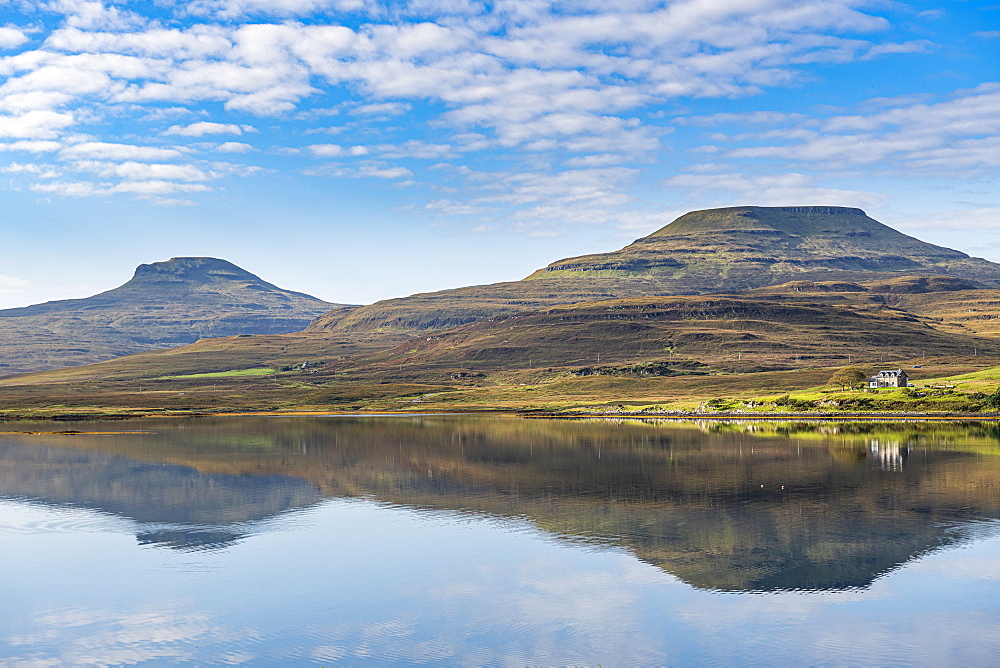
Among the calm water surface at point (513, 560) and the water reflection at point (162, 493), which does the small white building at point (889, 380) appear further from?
the water reflection at point (162, 493)

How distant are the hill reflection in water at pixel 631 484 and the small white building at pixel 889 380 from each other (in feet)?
171

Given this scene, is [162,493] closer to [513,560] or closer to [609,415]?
[513,560]

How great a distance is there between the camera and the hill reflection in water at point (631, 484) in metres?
44.8

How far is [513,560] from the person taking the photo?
4316cm

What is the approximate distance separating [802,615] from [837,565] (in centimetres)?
832

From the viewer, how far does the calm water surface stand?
101 ft

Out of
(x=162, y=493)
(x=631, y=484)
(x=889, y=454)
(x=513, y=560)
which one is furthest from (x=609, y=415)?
(x=513, y=560)

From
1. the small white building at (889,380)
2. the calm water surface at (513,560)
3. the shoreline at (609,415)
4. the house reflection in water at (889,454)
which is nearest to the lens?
the calm water surface at (513,560)

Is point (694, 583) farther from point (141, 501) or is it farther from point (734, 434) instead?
point (734, 434)

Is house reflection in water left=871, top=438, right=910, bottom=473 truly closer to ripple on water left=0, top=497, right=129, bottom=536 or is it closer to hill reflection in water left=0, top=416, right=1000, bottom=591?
hill reflection in water left=0, top=416, right=1000, bottom=591

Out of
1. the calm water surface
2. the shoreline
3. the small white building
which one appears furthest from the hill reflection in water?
the small white building

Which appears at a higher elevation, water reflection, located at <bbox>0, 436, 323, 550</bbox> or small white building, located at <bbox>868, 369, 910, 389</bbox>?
water reflection, located at <bbox>0, 436, 323, 550</bbox>

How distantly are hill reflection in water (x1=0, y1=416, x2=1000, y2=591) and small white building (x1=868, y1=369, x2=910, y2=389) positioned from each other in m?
52.1

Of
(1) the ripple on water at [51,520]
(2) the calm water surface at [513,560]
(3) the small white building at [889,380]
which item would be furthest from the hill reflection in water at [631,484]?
(3) the small white building at [889,380]
